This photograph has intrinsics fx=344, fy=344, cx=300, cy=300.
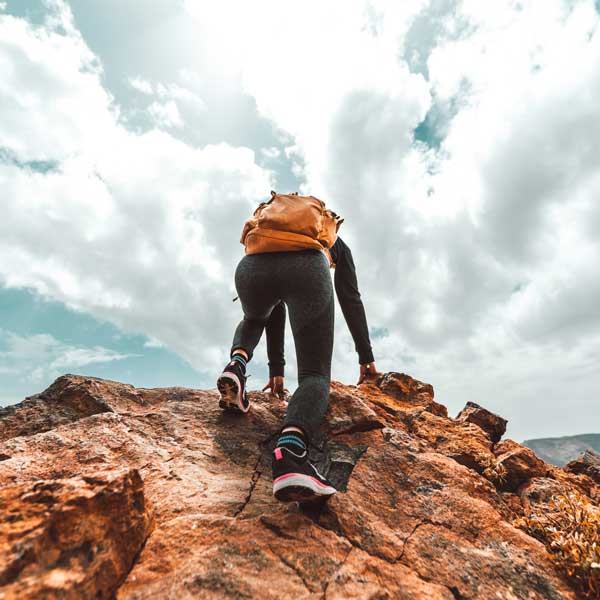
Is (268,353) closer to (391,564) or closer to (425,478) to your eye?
(425,478)

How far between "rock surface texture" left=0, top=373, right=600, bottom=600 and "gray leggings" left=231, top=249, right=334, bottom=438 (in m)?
0.76

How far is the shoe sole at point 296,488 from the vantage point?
2.37 metres

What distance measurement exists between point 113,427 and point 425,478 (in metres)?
3.28

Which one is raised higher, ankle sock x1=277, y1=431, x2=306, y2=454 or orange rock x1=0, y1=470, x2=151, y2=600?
ankle sock x1=277, y1=431, x2=306, y2=454

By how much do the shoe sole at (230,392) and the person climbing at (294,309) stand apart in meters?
0.01

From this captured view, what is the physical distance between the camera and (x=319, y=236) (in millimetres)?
3574

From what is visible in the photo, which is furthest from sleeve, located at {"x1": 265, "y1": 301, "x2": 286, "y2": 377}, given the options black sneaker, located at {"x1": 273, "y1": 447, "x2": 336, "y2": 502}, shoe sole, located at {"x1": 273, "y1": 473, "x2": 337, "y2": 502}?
shoe sole, located at {"x1": 273, "y1": 473, "x2": 337, "y2": 502}

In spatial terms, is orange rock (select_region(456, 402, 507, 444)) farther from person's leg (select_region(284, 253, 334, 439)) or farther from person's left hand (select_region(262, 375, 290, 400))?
person's leg (select_region(284, 253, 334, 439))

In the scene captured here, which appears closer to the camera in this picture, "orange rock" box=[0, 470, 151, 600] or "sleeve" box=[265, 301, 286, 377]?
"orange rock" box=[0, 470, 151, 600]

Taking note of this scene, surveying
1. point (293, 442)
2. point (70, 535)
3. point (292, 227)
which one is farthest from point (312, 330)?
point (70, 535)

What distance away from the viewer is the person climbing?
2.55m

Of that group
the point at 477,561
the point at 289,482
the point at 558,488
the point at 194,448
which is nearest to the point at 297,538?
the point at 289,482

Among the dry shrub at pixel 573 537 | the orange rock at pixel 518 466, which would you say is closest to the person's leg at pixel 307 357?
the dry shrub at pixel 573 537

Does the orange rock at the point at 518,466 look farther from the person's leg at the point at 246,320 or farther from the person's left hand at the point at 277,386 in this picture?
the person's leg at the point at 246,320
